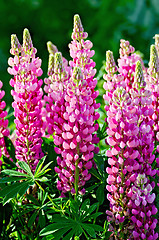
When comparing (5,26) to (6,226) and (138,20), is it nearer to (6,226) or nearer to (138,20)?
(138,20)

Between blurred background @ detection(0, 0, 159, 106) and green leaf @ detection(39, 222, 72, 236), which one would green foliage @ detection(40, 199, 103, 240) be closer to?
green leaf @ detection(39, 222, 72, 236)

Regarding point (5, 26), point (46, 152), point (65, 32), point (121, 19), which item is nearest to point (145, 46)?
point (121, 19)

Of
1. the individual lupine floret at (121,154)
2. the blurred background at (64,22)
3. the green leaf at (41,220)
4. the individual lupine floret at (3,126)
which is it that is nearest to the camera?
the individual lupine floret at (121,154)

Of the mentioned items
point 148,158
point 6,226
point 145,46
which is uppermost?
point 145,46

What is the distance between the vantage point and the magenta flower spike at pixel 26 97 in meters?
1.33

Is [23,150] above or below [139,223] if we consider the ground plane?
above

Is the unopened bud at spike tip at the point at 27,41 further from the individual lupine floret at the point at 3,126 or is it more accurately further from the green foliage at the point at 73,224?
the green foliage at the point at 73,224

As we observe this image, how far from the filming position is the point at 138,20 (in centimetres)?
625

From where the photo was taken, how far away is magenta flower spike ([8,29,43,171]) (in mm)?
1333

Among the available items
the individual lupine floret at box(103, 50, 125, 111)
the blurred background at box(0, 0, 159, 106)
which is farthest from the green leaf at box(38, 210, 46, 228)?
the blurred background at box(0, 0, 159, 106)

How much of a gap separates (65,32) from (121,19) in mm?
823

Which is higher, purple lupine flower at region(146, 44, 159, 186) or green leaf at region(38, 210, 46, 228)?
purple lupine flower at region(146, 44, 159, 186)

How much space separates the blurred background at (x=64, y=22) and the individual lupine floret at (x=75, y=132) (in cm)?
445

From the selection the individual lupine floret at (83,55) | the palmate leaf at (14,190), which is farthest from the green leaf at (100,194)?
the individual lupine floret at (83,55)
